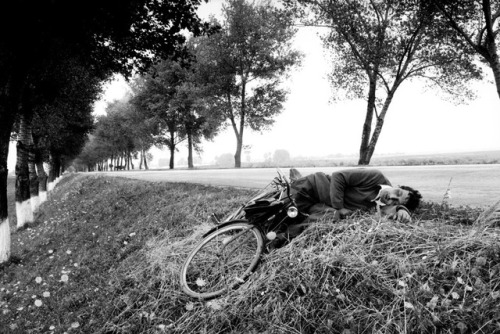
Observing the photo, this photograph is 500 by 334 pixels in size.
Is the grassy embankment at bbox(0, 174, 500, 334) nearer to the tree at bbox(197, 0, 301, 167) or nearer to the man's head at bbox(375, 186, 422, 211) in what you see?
the man's head at bbox(375, 186, 422, 211)

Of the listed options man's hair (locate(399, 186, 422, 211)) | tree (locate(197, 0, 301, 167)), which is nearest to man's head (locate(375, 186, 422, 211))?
man's hair (locate(399, 186, 422, 211))

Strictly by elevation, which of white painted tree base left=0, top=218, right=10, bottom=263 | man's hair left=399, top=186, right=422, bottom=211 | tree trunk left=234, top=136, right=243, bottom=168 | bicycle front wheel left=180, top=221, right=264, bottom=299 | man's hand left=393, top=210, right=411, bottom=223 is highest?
tree trunk left=234, top=136, right=243, bottom=168

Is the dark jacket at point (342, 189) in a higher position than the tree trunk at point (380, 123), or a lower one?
lower

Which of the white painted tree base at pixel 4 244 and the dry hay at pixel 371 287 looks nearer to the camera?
the dry hay at pixel 371 287

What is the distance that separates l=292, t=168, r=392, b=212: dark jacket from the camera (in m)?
4.48

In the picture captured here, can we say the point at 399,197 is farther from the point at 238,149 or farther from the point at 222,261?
the point at 238,149

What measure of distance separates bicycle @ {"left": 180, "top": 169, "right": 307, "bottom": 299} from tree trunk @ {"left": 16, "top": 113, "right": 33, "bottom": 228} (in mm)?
11558

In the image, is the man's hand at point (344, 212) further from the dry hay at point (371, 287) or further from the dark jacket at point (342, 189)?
the dry hay at point (371, 287)

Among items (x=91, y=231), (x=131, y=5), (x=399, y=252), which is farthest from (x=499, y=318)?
(x=91, y=231)

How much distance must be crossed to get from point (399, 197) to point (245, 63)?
2292 centimetres

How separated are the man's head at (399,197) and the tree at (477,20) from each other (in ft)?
32.0

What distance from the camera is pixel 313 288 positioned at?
10.4 ft

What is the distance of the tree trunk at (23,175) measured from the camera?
39.9 feet

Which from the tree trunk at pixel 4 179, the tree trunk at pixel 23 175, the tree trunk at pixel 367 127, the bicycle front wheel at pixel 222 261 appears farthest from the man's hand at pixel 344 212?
the tree trunk at pixel 23 175
